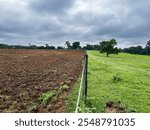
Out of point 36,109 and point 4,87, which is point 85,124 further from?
point 4,87

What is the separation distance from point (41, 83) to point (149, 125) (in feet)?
29.5

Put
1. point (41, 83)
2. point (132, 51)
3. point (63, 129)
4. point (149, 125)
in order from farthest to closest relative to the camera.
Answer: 1. point (132, 51)
2. point (41, 83)
3. point (149, 125)
4. point (63, 129)

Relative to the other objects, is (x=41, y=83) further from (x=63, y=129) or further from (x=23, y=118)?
(x=63, y=129)

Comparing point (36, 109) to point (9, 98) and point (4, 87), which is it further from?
point (4, 87)

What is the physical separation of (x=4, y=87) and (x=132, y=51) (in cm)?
11720

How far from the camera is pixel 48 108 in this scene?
34.7ft

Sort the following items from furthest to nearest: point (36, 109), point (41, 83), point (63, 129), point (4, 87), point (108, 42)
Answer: point (108, 42) → point (41, 83) → point (4, 87) → point (36, 109) → point (63, 129)

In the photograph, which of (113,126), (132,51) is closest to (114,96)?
(113,126)

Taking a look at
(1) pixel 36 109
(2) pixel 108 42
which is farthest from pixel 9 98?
(2) pixel 108 42

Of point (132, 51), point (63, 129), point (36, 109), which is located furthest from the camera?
point (132, 51)

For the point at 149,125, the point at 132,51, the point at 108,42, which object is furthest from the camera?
the point at 132,51

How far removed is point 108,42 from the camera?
75125mm

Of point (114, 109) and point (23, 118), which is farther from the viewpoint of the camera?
point (114, 109)

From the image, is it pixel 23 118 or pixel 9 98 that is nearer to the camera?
pixel 23 118
